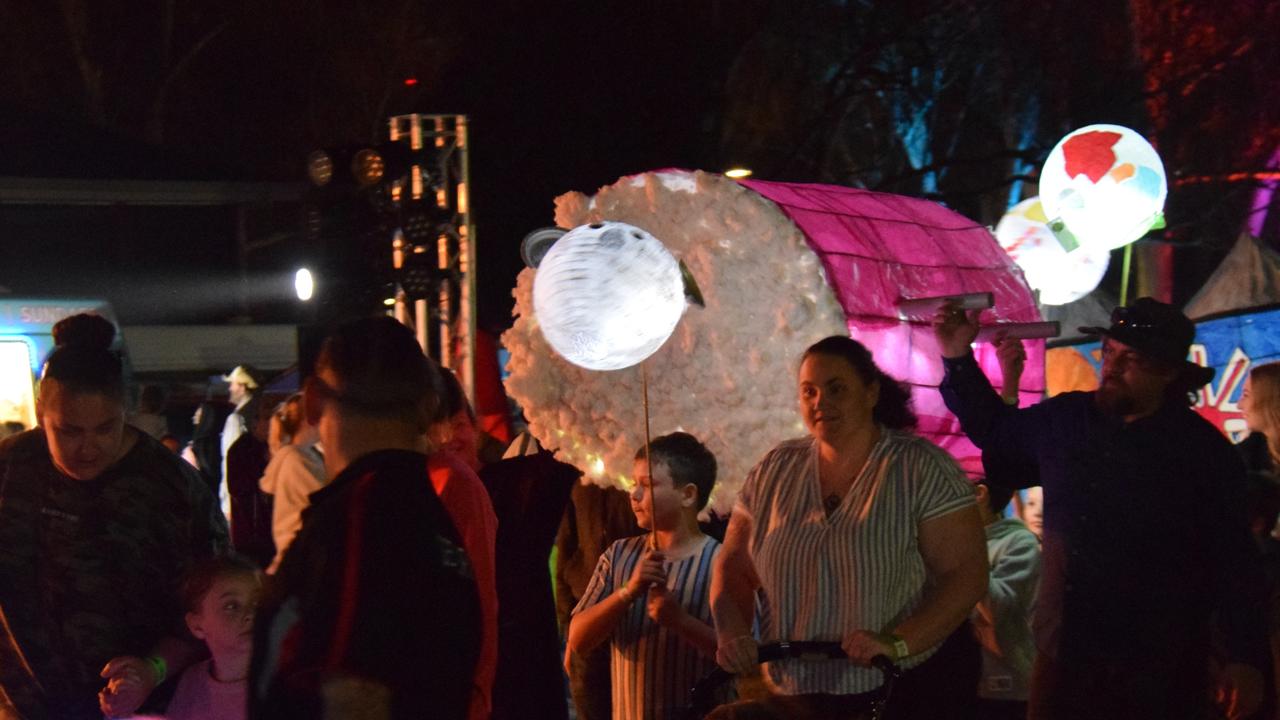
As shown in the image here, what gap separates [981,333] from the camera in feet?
15.3

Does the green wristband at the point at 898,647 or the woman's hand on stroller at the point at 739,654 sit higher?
the green wristband at the point at 898,647

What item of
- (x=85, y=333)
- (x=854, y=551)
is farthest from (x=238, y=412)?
(x=854, y=551)

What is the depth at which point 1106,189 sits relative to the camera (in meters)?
6.72

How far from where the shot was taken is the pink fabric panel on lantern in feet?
15.3

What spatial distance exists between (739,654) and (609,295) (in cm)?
126

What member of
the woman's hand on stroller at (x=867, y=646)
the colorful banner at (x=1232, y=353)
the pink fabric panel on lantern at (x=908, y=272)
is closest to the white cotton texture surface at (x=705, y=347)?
the pink fabric panel on lantern at (x=908, y=272)

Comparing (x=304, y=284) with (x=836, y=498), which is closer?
(x=836, y=498)

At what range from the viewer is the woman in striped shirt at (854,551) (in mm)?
3549

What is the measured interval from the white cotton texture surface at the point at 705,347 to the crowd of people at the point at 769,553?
407mm

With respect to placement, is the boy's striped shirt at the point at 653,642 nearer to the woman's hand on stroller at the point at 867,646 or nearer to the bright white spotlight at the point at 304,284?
the woman's hand on stroller at the point at 867,646

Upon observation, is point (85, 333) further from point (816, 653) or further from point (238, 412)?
point (238, 412)

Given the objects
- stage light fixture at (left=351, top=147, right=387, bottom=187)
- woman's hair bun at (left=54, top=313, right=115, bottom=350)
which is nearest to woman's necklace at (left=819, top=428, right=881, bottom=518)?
woman's hair bun at (left=54, top=313, right=115, bottom=350)

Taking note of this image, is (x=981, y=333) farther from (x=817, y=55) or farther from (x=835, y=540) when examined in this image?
(x=817, y=55)

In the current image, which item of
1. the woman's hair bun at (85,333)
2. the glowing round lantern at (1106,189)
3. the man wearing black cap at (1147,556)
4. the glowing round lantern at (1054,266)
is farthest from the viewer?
the glowing round lantern at (1054,266)
